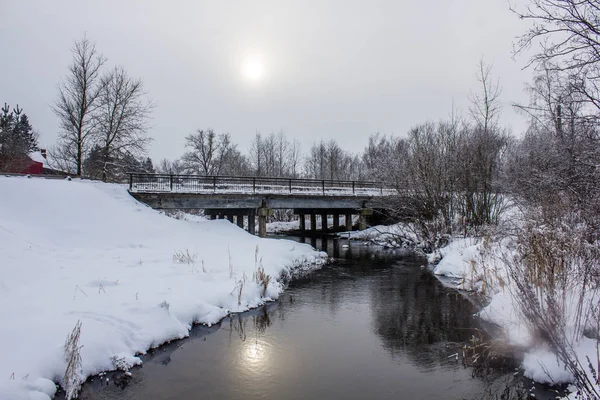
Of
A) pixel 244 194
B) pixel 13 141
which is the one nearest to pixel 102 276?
pixel 244 194

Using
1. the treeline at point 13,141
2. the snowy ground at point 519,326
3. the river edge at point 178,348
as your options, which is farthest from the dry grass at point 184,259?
the treeline at point 13,141

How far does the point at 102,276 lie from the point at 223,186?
1370 cm

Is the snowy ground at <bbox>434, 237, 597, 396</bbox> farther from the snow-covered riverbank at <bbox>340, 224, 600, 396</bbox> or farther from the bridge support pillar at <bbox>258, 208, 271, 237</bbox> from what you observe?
the bridge support pillar at <bbox>258, 208, 271, 237</bbox>

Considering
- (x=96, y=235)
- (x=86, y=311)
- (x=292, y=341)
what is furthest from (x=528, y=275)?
(x=96, y=235)

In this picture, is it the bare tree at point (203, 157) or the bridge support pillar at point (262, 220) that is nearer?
the bridge support pillar at point (262, 220)

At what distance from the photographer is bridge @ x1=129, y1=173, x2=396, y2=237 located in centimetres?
1988

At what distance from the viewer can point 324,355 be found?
6398 millimetres

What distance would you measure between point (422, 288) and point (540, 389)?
6.04m

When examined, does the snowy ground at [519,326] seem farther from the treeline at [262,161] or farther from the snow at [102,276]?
the treeline at [262,161]

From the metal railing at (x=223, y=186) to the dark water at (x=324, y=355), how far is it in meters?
12.5

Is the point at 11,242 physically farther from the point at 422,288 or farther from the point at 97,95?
the point at 97,95

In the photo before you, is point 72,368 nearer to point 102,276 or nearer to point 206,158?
point 102,276

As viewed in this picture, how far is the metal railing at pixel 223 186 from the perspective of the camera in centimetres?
1994

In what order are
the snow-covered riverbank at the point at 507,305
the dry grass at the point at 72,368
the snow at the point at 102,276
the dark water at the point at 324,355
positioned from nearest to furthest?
the dry grass at the point at 72,368
the dark water at the point at 324,355
the snow-covered riverbank at the point at 507,305
the snow at the point at 102,276
